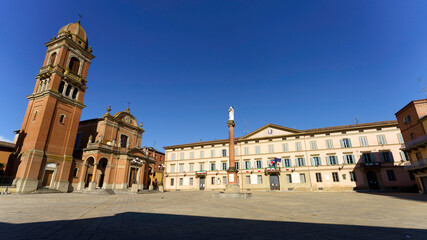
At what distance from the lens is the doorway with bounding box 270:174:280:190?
3759 cm

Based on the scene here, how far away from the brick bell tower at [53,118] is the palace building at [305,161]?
969 inches

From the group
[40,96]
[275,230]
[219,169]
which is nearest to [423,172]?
[275,230]

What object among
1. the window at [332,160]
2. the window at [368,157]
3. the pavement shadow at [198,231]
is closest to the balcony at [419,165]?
the window at [368,157]

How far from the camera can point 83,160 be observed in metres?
30.4

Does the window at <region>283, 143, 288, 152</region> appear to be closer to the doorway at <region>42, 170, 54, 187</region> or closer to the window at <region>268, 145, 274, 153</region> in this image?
the window at <region>268, 145, 274, 153</region>

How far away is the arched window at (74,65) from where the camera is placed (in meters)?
32.1

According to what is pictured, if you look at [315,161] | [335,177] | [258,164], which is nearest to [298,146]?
[315,161]

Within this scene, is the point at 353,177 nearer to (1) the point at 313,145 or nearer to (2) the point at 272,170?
(1) the point at 313,145

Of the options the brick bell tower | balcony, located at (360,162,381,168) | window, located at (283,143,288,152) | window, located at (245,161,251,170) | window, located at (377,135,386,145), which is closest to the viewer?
the brick bell tower

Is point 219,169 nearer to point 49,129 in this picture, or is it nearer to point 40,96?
point 49,129

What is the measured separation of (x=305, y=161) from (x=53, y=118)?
138 feet

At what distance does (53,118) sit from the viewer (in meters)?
27.1

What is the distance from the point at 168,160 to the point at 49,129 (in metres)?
26.7

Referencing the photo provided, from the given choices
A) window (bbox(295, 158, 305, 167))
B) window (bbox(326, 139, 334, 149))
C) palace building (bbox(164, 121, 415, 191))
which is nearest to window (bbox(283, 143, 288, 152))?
palace building (bbox(164, 121, 415, 191))
